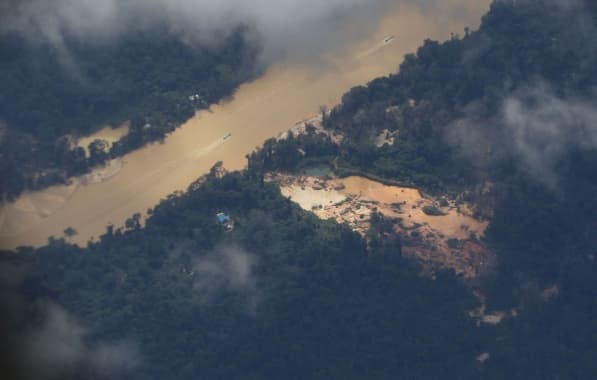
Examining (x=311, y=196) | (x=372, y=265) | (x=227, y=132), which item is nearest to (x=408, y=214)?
(x=372, y=265)

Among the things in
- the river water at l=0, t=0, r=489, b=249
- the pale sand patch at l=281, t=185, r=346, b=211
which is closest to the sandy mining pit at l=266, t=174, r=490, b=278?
the pale sand patch at l=281, t=185, r=346, b=211

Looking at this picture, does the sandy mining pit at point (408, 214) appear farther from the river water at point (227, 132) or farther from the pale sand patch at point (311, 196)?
the river water at point (227, 132)

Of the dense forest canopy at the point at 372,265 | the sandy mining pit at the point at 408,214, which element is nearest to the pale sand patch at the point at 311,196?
the sandy mining pit at the point at 408,214

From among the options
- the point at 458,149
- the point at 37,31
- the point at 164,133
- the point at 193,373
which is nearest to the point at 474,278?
the point at 458,149

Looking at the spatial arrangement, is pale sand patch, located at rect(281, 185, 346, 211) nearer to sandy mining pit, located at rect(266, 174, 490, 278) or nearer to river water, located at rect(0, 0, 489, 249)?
sandy mining pit, located at rect(266, 174, 490, 278)

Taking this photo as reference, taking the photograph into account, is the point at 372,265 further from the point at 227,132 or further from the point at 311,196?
the point at 227,132

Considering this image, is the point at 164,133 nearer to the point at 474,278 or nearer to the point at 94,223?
the point at 94,223
